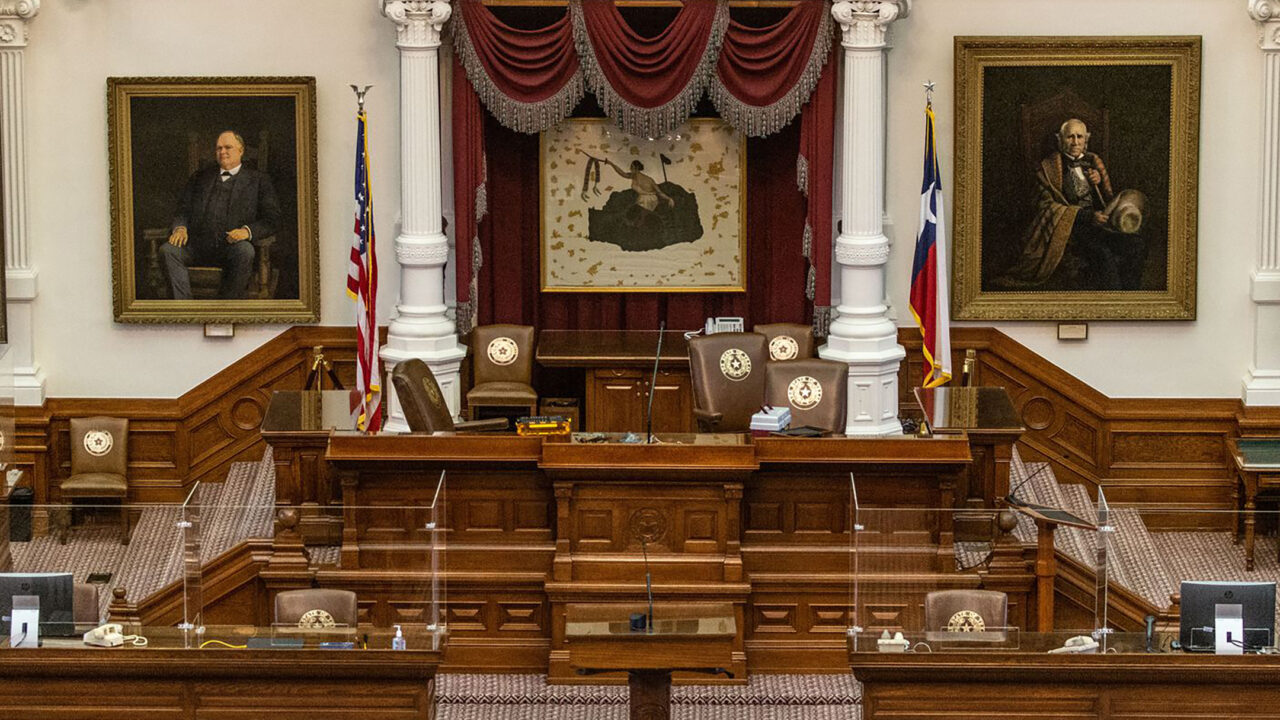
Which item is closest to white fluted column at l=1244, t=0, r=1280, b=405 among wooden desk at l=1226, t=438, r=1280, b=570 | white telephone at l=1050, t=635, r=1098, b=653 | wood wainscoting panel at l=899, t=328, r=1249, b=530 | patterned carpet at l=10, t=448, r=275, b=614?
wood wainscoting panel at l=899, t=328, r=1249, b=530

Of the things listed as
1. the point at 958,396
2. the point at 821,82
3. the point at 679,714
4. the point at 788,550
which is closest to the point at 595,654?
the point at 679,714

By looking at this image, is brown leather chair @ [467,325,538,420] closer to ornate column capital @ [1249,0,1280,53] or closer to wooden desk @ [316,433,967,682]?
wooden desk @ [316,433,967,682]

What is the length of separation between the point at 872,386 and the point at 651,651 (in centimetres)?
412

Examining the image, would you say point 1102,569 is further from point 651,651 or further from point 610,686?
point 610,686

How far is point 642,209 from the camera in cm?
1593

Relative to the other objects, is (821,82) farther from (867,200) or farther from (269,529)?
(269,529)

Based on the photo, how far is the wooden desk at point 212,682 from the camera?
10.9 meters

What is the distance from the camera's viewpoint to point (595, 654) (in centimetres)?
1097

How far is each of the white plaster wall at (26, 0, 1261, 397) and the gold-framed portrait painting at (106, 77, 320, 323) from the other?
12 centimetres

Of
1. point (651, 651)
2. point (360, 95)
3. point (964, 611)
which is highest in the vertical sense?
point (360, 95)

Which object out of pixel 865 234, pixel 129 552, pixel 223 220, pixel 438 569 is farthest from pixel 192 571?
pixel 865 234

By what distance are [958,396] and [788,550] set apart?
193cm

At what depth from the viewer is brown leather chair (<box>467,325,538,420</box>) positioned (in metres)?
14.8

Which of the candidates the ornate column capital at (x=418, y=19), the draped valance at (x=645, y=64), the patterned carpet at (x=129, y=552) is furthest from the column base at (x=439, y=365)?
the patterned carpet at (x=129, y=552)
